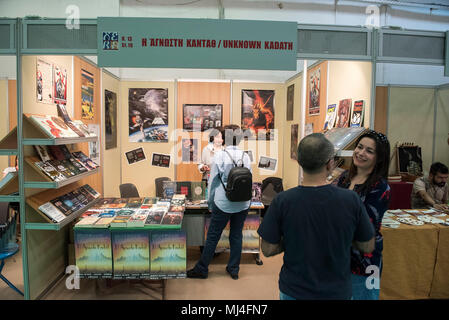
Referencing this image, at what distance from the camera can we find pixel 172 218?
303 cm

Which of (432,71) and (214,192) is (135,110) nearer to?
(214,192)

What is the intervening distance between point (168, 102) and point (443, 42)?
374 cm

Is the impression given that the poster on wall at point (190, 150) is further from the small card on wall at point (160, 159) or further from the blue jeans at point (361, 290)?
the blue jeans at point (361, 290)

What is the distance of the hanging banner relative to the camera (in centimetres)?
241

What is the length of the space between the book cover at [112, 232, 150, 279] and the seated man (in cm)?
320

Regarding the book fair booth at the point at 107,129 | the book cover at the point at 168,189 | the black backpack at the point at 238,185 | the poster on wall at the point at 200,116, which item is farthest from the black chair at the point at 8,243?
the poster on wall at the point at 200,116

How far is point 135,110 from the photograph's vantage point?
5195mm

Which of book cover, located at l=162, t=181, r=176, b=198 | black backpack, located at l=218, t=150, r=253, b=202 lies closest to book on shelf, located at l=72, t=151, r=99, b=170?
book cover, located at l=162, t=181, r=176, b=198

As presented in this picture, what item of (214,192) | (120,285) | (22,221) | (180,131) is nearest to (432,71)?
(180,131)

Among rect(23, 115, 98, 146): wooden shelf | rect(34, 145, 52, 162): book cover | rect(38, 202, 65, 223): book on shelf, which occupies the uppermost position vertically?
rect(23, 115, 98, 146): wooden shelf

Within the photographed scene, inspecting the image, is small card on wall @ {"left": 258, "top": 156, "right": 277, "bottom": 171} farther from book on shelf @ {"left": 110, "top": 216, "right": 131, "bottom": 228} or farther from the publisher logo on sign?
the publisher logo on sign

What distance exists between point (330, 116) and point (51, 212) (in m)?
2.98

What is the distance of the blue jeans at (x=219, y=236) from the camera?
11.0ft

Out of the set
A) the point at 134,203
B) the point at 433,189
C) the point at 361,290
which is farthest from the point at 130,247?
the point at 433,189
